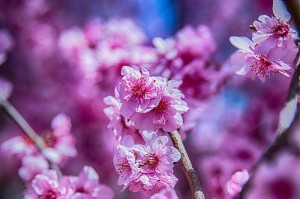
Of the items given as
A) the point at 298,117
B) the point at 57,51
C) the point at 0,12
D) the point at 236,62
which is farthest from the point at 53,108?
the point at 298,117

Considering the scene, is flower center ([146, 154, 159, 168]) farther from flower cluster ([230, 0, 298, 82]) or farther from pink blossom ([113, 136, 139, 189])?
flower cluster ([230, 0, 298, 82])

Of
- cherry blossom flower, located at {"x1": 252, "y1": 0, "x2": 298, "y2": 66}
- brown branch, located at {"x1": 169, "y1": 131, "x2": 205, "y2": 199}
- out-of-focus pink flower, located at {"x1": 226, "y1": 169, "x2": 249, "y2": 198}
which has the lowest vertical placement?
out-of-focus pink flower, located at {"x1": 226, "y1": 169, "x2": 249, "y2": 198}

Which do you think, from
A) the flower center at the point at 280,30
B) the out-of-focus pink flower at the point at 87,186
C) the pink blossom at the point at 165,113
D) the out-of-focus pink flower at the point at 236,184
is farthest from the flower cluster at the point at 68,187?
the flower center at the point at 280,30

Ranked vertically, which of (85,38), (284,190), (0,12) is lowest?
(284,190)

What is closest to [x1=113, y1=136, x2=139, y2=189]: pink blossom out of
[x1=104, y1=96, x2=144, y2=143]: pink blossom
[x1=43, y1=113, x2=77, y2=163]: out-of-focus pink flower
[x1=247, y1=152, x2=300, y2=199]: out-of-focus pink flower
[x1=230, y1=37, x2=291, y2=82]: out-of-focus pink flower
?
[x1=104, y1=96, x2=144, y2=143]: pink blossom

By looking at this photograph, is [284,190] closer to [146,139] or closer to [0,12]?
[146,139]

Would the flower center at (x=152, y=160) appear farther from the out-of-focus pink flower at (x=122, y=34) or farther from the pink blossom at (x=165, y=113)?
the out-of-focus pink flower at (x=122, y=34)
